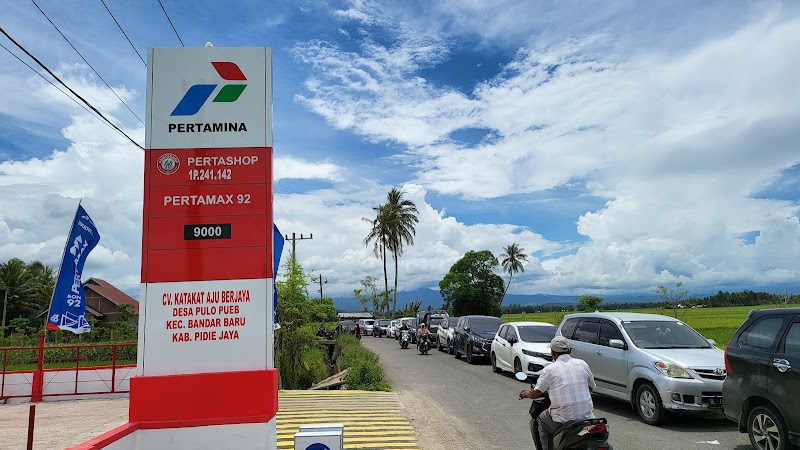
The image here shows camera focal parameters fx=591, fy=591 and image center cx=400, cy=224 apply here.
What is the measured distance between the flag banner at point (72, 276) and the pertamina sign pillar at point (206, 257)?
14.7 feet

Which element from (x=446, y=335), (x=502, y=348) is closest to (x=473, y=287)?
(x=446, y=335)

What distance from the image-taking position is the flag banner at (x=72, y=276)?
948 cm

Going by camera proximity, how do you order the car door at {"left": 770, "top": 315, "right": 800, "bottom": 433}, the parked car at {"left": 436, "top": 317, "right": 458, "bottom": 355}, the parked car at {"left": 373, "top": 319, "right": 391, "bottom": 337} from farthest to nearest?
the parked car at {"left": 373, "top": 319, "right": 391, "bottom": 337} → the parked car at {"left": 436, "top": 317, "right": 458, "bottom": 355} → the car door at {"left": 770, "top": 315, "right": 800, "bottom": 433}

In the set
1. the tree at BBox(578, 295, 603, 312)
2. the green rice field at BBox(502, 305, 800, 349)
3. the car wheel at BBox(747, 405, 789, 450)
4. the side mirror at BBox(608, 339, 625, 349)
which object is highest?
the tree at BBox(578, 295, 603, 312)

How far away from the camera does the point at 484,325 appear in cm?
2370

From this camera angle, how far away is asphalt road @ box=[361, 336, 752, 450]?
28.7ft

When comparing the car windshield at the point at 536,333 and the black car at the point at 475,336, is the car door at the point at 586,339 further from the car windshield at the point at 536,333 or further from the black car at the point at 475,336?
the black car at the point at 475,336

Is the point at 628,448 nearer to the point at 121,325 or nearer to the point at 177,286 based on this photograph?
the point at 177,286

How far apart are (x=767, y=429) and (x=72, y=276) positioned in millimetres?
10229

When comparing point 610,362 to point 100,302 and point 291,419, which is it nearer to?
point 291,419

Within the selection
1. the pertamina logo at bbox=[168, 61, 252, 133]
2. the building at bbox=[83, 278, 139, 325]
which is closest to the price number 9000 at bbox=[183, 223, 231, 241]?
the pertamina logo at bbox=[168, 61, 252, 133]

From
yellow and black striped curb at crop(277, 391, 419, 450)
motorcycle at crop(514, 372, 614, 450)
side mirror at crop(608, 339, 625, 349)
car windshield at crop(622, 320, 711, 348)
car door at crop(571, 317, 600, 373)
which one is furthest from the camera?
car door at crop(571, 317, 600, 373)

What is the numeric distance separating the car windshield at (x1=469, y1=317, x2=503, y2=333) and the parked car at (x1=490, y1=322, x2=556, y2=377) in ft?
13.4

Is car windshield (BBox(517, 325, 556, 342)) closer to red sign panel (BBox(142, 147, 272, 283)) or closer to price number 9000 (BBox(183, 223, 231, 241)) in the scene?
red sign panel (BBox(142, 147, 272, 283))
